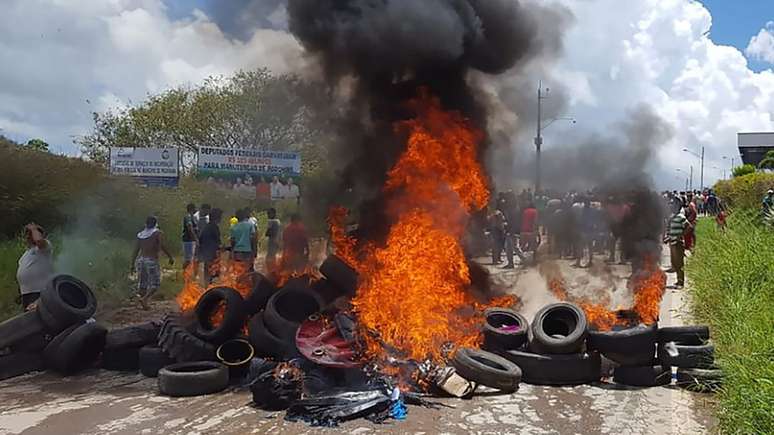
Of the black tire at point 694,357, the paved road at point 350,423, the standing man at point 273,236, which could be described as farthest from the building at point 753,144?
the paved road at point 350,423

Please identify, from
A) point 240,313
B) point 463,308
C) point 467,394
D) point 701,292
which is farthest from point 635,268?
point 240,313

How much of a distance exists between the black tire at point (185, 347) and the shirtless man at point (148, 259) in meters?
4.61

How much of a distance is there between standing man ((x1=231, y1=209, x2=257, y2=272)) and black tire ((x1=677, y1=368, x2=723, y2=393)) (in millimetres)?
9321

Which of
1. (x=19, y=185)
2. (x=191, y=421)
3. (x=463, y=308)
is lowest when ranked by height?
(x=191, y=421)

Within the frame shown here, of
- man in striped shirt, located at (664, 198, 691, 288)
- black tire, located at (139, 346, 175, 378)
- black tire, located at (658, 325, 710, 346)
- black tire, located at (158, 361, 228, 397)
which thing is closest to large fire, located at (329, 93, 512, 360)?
black tire, located at (158, 361, 228, 397)

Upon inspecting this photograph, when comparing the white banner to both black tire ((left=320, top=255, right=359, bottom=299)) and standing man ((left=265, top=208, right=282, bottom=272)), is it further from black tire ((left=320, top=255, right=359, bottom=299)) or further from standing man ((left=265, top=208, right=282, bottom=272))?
black tire ((left=320, top=255, right=359, bottom=299))

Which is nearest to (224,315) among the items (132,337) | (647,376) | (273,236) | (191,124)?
(132,337)

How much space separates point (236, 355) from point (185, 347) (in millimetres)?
666

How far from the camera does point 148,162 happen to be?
89.8 ft

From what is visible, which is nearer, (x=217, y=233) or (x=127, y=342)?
(x=127, y=342)

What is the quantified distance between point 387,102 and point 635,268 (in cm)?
680

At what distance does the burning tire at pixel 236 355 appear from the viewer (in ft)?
28.0

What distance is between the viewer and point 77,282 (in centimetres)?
998

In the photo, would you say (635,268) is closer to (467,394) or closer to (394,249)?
(394,249)
